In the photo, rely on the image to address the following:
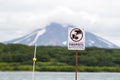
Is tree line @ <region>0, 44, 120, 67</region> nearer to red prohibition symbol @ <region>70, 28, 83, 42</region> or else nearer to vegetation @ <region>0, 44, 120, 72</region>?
vegetation @ <region>0, 44, 120, 72</region>

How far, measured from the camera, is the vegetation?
385ft

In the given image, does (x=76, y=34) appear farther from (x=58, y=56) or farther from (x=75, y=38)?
(x=58, y=56)

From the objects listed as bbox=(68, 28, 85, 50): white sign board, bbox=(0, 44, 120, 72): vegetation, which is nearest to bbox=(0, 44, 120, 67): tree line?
bbox=(0, 44, 120, 72): vegetation

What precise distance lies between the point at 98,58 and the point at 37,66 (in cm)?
2542

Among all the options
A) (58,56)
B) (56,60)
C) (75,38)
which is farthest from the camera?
(58,56)

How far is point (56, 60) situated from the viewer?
430ft

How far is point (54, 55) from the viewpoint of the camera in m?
136

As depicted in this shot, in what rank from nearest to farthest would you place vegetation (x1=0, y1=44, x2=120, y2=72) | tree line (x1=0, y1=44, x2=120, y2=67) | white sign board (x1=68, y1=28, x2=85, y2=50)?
white sign board (x1=68, y1=28, x2=85, y2=50) → vegetation (x1=0, y1=44, x2=120, y2=72) → tree line (x1=0, y1=44, x2=120, y2=67)

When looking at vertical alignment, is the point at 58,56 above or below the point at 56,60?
above

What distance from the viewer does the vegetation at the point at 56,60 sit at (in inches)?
4626

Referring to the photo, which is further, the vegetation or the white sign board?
the vegetation

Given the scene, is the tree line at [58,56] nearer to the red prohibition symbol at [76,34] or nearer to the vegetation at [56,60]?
the vegetation at [56,60]

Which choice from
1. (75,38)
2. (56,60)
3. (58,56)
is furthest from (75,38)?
(58,56)

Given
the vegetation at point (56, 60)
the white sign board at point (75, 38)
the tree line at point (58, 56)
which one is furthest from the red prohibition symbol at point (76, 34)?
the tree line at point (58, 56)
